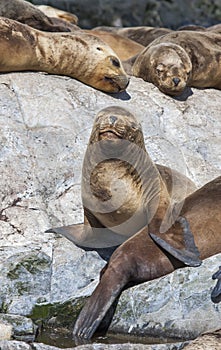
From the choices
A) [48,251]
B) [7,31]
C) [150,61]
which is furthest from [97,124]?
[150,61]

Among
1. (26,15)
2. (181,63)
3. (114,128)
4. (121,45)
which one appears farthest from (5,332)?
(121,45)

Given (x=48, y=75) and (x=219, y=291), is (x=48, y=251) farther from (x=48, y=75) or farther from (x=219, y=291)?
(x=48, y=75)

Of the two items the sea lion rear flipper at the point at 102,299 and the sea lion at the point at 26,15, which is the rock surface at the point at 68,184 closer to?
the sea lion rear flipper at the point at 102,299

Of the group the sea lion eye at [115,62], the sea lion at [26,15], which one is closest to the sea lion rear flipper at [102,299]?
the sea lion eye at [115,62]

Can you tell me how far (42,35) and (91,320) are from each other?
4093 mm

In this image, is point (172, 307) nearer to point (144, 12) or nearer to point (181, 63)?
point (181, 63)

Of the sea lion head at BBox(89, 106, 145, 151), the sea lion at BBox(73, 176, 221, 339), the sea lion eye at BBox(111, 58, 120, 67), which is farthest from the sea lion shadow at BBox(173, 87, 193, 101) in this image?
the sea lion at BBox(73, 176, 221, 339)

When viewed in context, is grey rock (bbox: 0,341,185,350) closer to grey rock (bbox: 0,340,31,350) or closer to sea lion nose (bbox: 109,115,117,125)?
grey rock (bbox: 0,340,31,350)

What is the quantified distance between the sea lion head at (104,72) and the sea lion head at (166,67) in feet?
1.43

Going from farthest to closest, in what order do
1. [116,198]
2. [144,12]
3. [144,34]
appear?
1. [144,12]
2. [144,34]
3. [116,198]

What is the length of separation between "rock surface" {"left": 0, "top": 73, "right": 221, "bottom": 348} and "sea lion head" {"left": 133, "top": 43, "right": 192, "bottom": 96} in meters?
0.11

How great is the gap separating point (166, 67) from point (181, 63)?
0.17 meters

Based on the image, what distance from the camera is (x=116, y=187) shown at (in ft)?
23.0

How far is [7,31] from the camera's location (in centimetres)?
885
